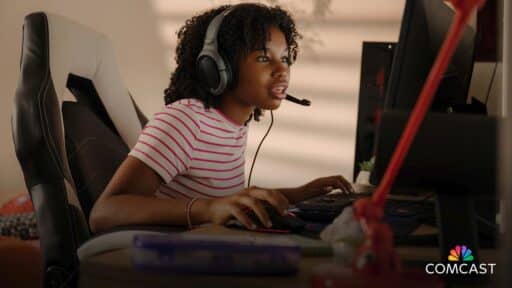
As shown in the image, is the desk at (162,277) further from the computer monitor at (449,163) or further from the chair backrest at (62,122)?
the chair backrest at (62,122)

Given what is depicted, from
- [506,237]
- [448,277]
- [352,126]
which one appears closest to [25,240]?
[352,126]

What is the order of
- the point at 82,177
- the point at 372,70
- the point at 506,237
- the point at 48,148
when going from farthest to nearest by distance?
1. the point at 372,70
2. the point at 82,177
3. the point at 48,148
4. the point at 506,237

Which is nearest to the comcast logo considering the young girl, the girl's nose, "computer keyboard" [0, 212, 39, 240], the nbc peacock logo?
the nbc peacock logo

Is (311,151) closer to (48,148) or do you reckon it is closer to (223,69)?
(223,69)

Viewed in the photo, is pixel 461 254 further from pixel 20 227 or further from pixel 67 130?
pixel 20 227

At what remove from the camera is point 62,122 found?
1162mm

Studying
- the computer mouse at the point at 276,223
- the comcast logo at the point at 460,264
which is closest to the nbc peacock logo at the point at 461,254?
the comcast logo at the point at 460,264

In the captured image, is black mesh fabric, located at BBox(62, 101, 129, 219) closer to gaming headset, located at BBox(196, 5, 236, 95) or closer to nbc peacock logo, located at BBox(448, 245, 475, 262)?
gaming headset, located at BBox(196, 5, 236, 95)

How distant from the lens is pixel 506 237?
0.25m

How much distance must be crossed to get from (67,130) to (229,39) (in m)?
0.34

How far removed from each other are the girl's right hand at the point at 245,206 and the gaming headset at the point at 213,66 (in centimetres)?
43

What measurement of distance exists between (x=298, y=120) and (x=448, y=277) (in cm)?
208

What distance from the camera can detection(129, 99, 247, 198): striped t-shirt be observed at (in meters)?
1.06

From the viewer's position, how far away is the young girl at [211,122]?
1.03 meters
